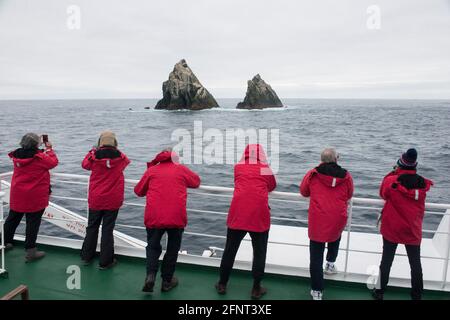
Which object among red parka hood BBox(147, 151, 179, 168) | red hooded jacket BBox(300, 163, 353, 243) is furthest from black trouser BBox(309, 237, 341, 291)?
red parka hood BBox(147, 151, 179, 168)

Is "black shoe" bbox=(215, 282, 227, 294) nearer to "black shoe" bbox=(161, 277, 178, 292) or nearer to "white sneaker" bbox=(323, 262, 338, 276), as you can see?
"black shoe" bbox=(161, 277, 178, 292)

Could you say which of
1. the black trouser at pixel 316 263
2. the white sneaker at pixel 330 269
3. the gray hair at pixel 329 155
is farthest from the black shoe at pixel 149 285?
the gray hair at pixel 329 155

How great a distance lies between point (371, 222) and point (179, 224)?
1059 centimetres

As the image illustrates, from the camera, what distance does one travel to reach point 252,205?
14.0 feet

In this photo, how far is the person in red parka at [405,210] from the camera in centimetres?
409

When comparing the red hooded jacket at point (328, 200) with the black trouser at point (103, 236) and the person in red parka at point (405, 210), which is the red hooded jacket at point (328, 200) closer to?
the person in red parka at point (405, 210)

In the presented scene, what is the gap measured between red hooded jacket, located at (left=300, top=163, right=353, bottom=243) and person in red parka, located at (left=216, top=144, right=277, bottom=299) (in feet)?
1.59

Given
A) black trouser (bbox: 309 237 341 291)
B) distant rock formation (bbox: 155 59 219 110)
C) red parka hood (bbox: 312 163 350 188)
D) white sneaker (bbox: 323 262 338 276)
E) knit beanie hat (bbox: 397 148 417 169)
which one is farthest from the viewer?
distant rock formation (bbox: 155 59 219 110)

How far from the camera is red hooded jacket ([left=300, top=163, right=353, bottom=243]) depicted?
4.23 m

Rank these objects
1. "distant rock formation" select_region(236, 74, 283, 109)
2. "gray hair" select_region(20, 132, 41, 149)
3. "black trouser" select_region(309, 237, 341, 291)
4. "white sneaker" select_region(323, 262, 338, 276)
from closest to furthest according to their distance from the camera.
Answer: "black trouser" select_region(309, 237, 341, 291), "gray hair" select_region(20, 132, 41, 149), "white sneaker" select_region(323, 262, 338, 276), "distant rock formation" select_region(236, 74, 283, 109)

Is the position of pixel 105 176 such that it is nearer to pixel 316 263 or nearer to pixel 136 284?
pixel 136 284

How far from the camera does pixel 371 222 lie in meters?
13.4
